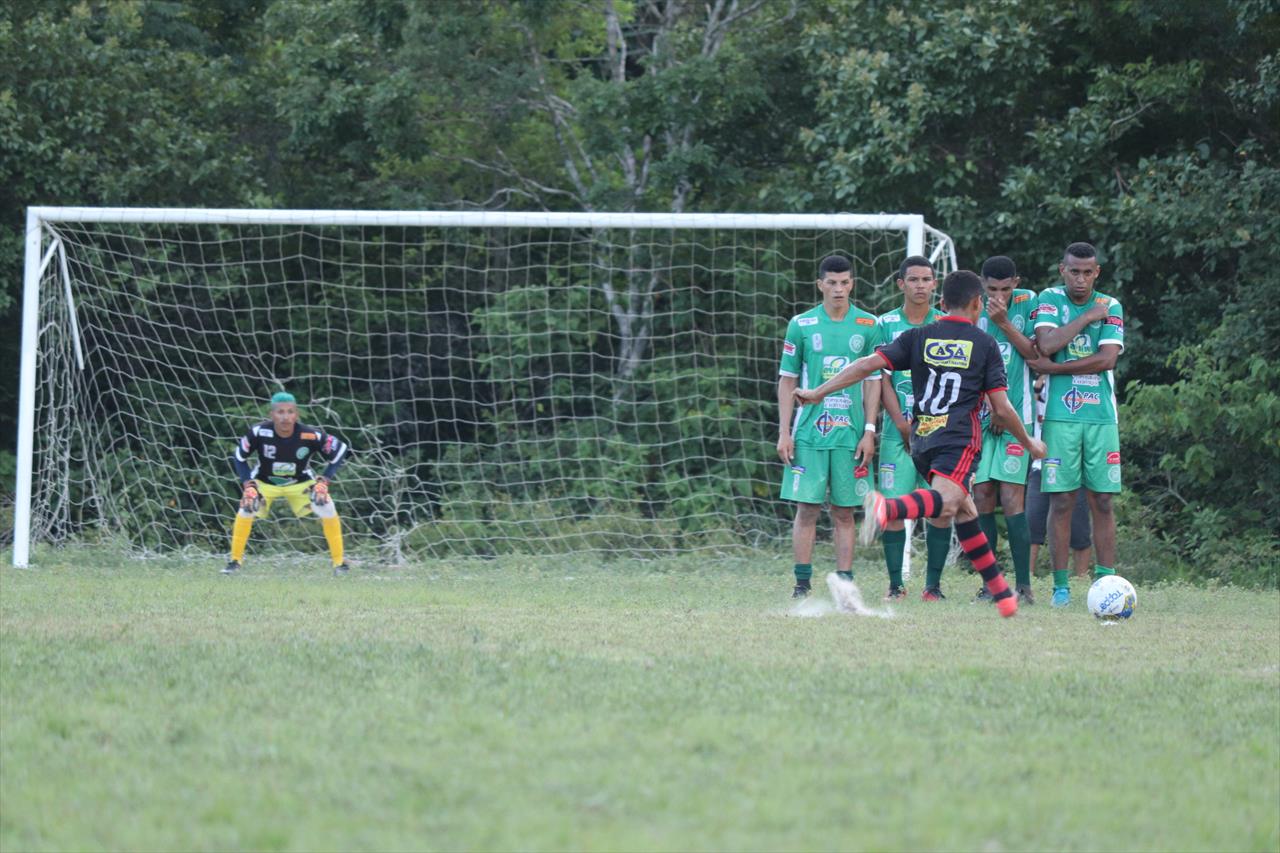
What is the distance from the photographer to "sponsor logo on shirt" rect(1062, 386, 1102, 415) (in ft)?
28.6

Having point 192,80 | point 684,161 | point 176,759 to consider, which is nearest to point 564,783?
point 176,759

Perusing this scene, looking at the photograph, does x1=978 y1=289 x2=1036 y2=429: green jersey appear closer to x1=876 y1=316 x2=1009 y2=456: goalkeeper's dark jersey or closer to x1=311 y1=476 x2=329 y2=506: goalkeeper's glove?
x1=876 y1=316 x2=1009 y2=456: goalkeeper's dark jersey

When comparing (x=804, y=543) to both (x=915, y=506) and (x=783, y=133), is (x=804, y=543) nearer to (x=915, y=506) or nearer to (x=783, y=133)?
(x=915, y=506)

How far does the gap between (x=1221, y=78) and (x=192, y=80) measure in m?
11.6

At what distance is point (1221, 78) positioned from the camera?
1431 centimetres

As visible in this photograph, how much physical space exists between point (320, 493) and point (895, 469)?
14.7ft

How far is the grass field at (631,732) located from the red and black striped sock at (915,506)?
0.50m

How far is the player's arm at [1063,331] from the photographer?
28.0ft

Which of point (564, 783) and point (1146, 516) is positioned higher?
point (564, 783)

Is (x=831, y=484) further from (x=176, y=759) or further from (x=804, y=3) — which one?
(x=804, y=3)

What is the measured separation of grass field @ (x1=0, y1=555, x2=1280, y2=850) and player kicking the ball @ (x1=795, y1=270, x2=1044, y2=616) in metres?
0.51

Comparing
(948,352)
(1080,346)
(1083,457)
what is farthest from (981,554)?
(1080,346)

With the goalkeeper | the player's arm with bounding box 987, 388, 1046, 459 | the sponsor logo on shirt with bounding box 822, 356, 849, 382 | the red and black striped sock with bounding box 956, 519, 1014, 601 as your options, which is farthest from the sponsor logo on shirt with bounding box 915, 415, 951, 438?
the goalkeeper

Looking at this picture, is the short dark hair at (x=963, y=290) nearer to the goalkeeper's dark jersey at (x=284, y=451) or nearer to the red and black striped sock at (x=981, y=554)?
the red and black striped sock at (x=981, y=554)
